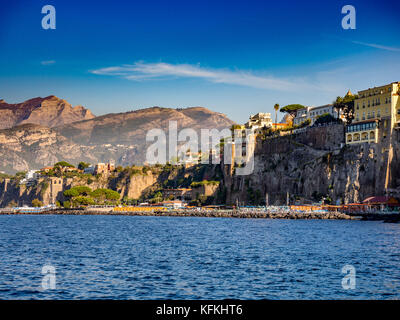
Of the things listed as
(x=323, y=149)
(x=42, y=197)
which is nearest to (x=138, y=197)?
(x=42, y=197)

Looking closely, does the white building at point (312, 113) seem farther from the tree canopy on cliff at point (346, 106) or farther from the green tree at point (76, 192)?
the green tree at point (76, 192)

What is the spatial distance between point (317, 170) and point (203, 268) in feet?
246

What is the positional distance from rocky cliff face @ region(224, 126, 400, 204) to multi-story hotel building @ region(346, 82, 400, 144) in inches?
64.6

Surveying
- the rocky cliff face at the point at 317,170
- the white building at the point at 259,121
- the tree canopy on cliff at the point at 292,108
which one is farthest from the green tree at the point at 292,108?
the rocky cliff face at the point at 317,170

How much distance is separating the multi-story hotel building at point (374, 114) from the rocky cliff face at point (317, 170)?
1.64 m

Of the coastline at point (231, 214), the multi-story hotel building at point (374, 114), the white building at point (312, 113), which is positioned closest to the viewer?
the coastline at point (231, 214)

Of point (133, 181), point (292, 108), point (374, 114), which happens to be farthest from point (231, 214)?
point (133, 181)

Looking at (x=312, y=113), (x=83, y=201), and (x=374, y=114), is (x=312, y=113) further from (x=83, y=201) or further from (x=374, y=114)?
(x=83, y=201)

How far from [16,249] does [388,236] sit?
38.2 m

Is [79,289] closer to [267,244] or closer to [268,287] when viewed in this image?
[268,287]

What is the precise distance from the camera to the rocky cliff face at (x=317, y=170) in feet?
302

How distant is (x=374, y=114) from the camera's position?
96.9 metres

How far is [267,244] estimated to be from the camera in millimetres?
48594
